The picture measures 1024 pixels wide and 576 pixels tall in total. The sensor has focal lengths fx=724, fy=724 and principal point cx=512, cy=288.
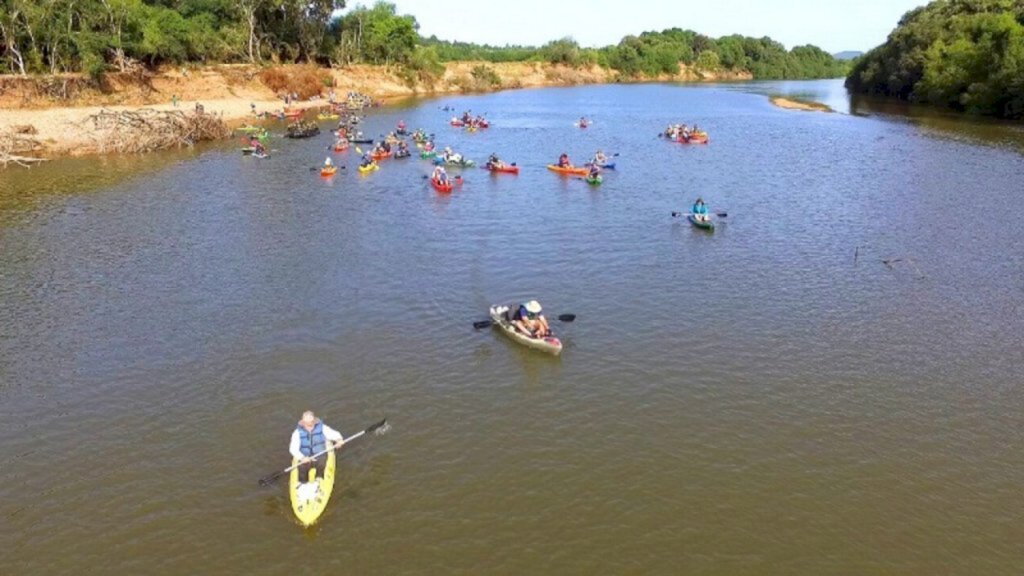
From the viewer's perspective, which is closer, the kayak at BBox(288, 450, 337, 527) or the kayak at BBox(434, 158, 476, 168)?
the kayak at BBox(288, 450, 337, 527)

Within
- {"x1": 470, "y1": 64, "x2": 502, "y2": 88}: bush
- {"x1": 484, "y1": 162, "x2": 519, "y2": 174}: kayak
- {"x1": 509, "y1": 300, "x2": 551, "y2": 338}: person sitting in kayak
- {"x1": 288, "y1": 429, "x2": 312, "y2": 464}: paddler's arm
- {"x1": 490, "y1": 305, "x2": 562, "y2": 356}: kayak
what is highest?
{"x1": 470, "y1": 64, "x2": 502, "y2": 88}: bush

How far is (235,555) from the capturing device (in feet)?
49.0

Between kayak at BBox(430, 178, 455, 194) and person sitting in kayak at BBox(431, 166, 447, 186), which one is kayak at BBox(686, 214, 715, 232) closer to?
kayak at BBox(430, 178, 455, 194)

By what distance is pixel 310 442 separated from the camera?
57.1ft

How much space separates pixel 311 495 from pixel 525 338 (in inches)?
379

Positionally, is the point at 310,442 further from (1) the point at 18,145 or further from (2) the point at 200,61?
(2) the point at 200,61

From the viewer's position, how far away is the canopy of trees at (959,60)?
82938mm

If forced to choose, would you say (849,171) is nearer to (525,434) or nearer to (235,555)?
(525,434)

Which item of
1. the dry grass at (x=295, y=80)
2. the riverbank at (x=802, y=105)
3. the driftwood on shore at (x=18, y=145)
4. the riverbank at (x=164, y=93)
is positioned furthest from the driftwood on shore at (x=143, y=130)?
the riverbank at (x=802, y=105)

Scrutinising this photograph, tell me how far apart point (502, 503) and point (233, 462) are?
270 inches

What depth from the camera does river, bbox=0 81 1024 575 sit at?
15523 millimetres

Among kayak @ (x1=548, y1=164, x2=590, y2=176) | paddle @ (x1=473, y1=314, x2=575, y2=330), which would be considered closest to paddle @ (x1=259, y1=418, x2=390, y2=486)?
paddle @ (x1=473, y1=314, x2=575, y2=330)

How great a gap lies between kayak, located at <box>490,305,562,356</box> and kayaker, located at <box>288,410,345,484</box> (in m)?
7.90

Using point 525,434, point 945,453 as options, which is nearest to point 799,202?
point 945,453
